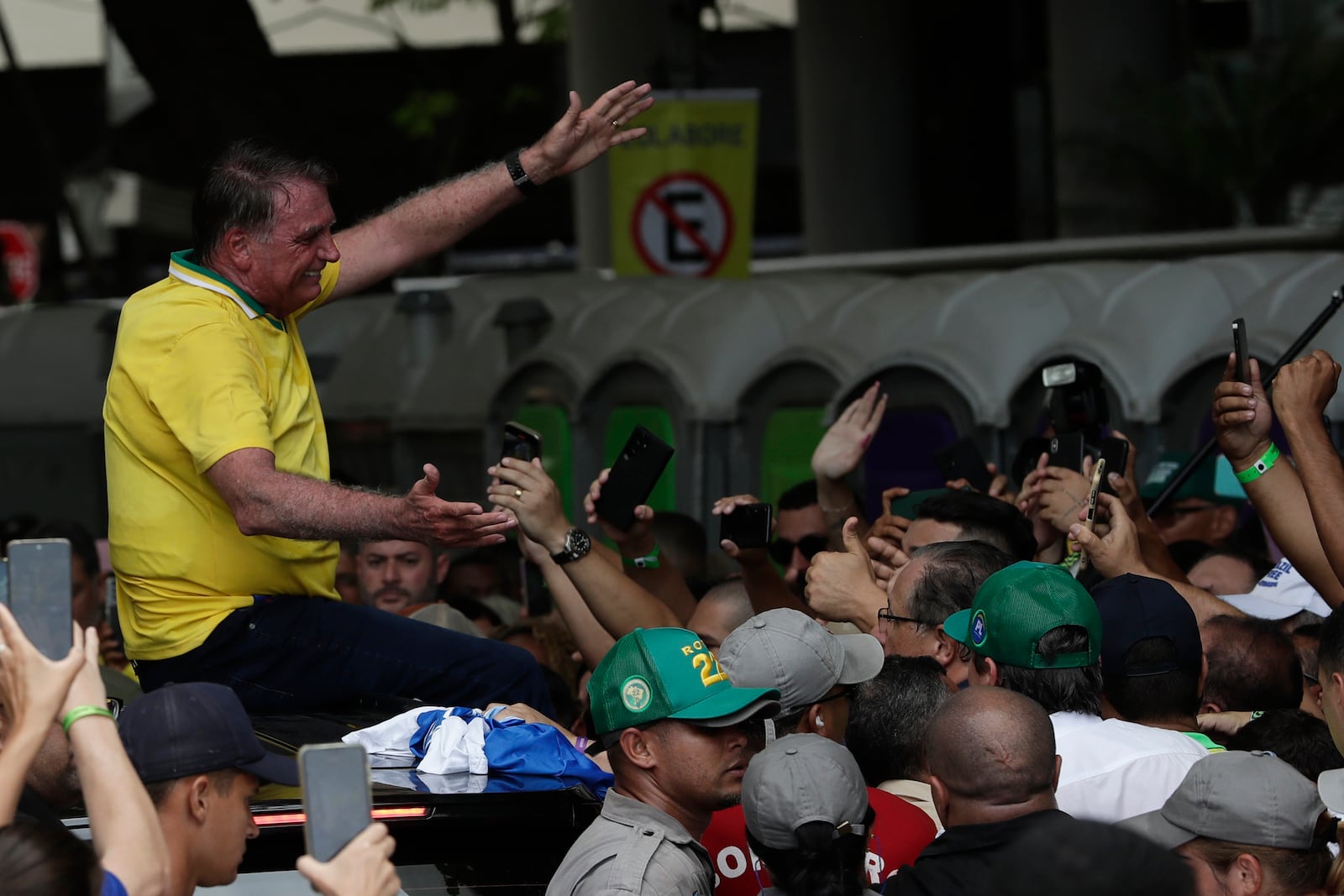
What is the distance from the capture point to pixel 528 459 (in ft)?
17.0

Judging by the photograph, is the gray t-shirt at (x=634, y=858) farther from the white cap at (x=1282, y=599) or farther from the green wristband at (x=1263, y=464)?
the white cap at (x=1282, y=599)

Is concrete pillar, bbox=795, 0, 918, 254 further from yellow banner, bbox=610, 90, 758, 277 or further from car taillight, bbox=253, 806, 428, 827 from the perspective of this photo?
car taillight, bbox=253, 806, 428, 827

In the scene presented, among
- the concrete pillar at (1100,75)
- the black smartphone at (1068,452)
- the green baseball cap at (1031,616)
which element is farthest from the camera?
the concrete pillar at (1100,75)

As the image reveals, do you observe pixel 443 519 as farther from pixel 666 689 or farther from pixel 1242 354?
pixel 1242 354

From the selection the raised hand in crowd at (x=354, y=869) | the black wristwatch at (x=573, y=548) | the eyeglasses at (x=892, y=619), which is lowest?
the eyeglasses at (x=892, y=619)

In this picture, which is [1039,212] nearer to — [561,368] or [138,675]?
[561,368]

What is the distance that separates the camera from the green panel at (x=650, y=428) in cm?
1071

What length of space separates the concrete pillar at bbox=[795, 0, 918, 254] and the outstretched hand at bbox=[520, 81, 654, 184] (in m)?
14.8

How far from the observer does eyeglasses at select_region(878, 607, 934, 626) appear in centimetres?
484


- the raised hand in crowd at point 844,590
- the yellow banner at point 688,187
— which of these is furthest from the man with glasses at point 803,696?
the yellow banner at point 688,187

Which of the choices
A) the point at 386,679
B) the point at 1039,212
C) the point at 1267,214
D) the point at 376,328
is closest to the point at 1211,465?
the point at 386,679

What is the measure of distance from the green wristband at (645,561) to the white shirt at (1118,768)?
6.26ft

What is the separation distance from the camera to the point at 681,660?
3908 mm

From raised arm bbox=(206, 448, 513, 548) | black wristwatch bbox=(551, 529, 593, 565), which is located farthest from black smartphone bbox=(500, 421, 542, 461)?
raised arm bbox=(206, 448, 513, 548)
